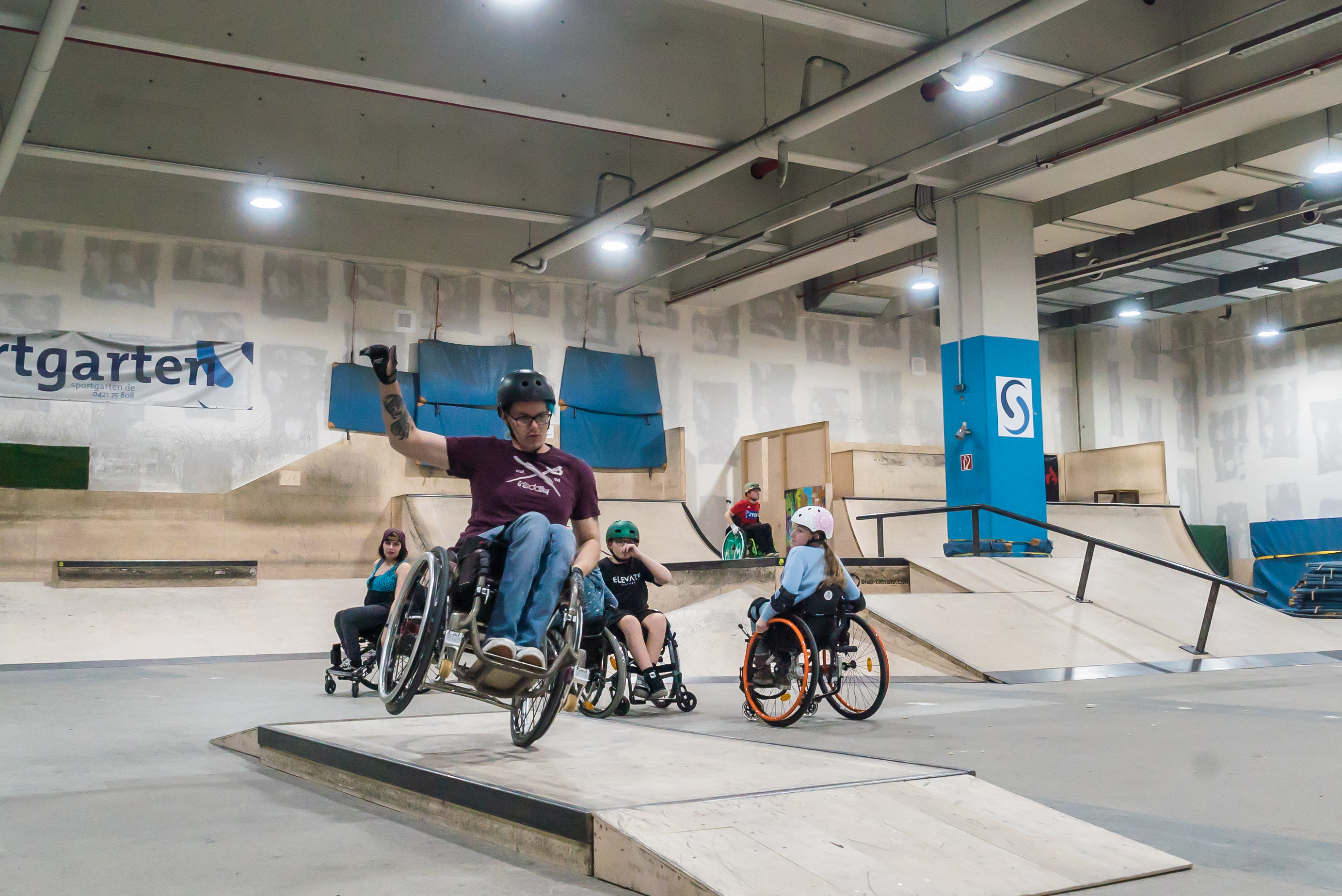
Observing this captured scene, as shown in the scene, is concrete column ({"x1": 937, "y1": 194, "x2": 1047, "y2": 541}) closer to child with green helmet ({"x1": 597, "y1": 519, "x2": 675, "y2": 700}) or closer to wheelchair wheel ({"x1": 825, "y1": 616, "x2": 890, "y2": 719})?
wheelchair wheel ({"x1": 825, "y1": 616, "x2": 890, "y2": 719})

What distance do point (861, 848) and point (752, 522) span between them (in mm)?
12488

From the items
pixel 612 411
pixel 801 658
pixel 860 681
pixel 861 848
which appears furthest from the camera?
pixel 612 411

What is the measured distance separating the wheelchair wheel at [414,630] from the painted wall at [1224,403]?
63.6 feet

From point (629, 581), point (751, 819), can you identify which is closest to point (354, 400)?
point (629, 581)

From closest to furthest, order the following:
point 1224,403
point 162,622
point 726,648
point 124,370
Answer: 1. point 726,648
2. point 162,622
3. point 124,370
4. point 1224,403

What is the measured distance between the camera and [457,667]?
379 centimetres

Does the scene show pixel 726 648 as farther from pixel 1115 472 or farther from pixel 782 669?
pixel 1115 472

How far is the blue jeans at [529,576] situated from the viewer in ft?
12.2

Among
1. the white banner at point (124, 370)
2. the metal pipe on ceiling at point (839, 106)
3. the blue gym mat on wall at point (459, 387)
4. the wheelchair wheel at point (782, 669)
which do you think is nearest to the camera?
the wheelchair wheel at point (782, 669)

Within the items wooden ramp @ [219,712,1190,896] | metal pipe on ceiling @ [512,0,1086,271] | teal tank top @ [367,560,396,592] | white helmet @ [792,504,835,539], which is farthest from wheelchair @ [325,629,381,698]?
metal pipe on ceiling @ [512,0,1086,271]

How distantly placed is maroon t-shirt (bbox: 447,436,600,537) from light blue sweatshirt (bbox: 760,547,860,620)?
219 centimetres

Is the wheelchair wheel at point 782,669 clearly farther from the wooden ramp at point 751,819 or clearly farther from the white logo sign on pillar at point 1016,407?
the white logo sign on pillar at point 1016,407

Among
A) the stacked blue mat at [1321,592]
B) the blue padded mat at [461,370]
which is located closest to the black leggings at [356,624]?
the blue padded mat at [461,370]

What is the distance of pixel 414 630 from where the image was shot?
393cm
